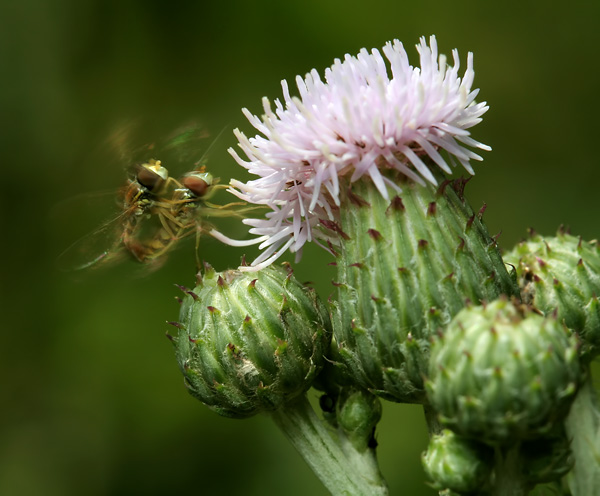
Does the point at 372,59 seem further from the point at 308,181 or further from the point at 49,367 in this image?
the point at 49,367

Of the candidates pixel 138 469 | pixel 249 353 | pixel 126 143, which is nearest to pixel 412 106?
pixel 249 353

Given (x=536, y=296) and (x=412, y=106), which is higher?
(x=412, y=106)

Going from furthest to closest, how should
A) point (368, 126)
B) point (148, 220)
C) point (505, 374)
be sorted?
point (148, 220) < point (368, 126) < point (505, 374)

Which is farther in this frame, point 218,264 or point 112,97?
point 112,97

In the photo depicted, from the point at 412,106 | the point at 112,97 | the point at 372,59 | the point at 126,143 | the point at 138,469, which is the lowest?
the point at 412,106

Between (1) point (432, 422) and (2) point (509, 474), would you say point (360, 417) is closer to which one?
(1) point (432, 422)

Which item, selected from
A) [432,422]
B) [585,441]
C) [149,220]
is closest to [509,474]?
[432,422]

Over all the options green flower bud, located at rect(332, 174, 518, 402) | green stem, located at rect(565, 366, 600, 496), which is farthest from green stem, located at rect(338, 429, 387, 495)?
green stem, located at rect(565, 366, 600, 496)
